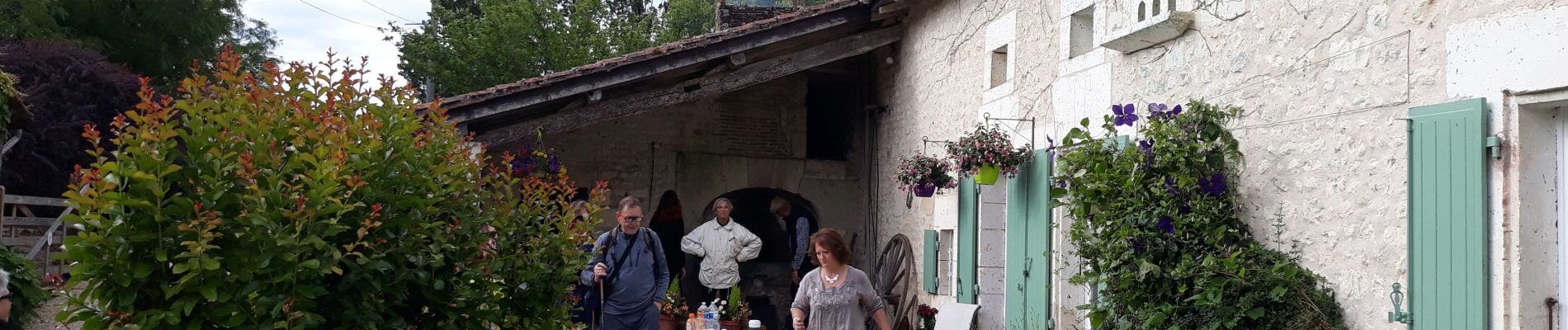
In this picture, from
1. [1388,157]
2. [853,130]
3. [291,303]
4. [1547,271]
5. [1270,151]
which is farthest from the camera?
[853,130]

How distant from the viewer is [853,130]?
457 inches

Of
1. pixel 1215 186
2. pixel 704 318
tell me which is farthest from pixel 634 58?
pixel 1215 186

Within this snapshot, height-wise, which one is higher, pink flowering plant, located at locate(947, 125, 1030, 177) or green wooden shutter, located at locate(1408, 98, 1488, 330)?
Answer: pink flowering plant, located at locate(947, 125, 1030, 177)

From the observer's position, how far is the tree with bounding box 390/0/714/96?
23.5m

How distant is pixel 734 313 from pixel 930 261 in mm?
1576

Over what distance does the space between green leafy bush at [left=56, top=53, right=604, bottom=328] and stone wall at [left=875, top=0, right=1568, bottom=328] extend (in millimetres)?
3160

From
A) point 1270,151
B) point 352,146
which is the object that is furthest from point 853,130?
point 352,146

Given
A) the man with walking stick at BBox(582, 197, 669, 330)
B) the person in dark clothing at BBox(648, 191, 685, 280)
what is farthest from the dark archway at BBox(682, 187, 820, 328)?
the man with walking stick at BBox(582, 197, 669, 330)

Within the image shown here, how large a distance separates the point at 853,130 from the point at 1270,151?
268 inches

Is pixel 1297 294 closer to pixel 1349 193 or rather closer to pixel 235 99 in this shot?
pixel 1349 193

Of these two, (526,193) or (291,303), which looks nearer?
(291,303)

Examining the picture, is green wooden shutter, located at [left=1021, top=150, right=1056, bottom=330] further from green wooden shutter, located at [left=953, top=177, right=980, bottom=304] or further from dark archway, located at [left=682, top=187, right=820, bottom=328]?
dark archway, located at [left=682, top=187, right=820, bottom=328]

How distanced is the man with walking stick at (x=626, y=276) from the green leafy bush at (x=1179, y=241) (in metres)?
2.19

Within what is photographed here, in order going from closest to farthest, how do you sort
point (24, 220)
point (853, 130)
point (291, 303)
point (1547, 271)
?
1. point (291, 303)
2. point (1547, 271)
3. point (24, 220)
4. point (853, 130)
